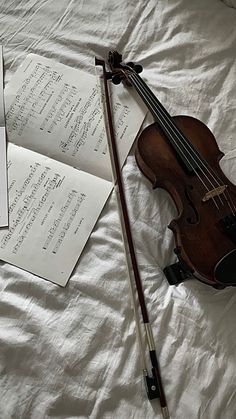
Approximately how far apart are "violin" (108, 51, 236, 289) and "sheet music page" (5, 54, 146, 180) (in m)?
0.06

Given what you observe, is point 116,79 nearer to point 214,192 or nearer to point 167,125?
point 167,125

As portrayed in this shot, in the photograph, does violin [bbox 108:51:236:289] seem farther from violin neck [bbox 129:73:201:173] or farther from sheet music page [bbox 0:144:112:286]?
sheet music page [bbox 0:144:112:286]

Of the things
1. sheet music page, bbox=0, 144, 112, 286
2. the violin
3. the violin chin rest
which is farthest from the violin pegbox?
the violin chin rest

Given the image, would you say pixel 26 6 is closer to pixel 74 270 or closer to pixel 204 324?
pixel 74 270

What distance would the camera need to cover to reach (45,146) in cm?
104

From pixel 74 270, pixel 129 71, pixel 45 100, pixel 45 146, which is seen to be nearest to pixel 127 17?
pixel 129 71

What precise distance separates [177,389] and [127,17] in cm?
93

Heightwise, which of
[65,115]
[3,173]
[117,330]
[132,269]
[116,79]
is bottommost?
[117,330]

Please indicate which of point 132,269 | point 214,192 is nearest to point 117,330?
point 132,269

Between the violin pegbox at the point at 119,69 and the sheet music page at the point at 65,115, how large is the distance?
3 cm

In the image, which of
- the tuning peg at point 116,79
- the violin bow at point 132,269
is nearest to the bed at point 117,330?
the violin bow at point 132,269

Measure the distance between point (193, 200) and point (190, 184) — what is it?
4 cm

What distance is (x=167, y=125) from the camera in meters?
1.02

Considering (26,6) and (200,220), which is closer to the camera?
(200,220)
